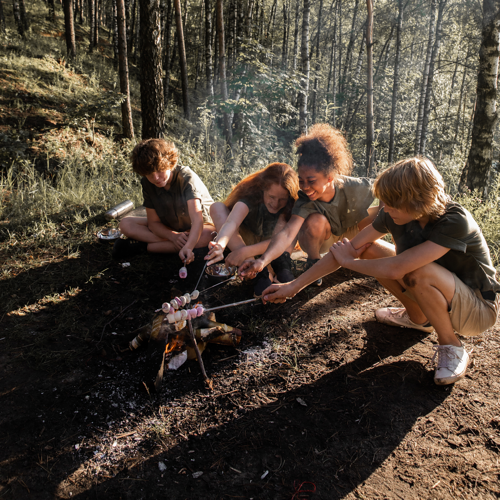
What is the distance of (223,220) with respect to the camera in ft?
9.83

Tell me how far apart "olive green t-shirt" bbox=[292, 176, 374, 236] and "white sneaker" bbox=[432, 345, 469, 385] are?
1.31 m

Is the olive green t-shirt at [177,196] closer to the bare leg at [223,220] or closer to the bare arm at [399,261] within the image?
the bare leg at [223,220]

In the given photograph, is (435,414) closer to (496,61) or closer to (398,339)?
(398,339)

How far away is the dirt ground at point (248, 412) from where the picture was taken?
1533 mm

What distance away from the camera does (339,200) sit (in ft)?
9.77

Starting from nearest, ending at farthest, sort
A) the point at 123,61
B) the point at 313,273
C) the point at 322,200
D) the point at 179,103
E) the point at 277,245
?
1. the point at 313,273
2. the point at 277,245
3. the point at 322,200
4. the point at 123,61
5. the point at 179,103

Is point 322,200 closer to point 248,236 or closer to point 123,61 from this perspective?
point 248,236

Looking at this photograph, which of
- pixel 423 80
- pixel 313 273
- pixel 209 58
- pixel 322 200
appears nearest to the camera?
pixel 313 273

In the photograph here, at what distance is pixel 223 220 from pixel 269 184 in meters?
0.49

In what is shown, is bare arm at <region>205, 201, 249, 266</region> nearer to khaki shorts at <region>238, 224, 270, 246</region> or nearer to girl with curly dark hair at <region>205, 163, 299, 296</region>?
girl with curly dark hair at <region>205, 163, 299, 296</region>

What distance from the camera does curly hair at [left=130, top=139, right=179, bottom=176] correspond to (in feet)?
9.17

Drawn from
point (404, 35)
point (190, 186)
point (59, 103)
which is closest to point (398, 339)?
point (190, 186)

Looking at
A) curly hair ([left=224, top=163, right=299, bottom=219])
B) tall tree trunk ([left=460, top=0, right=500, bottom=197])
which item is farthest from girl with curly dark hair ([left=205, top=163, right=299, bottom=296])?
tall tree trunk ([left=460, top=0, right=500, bottom=197])

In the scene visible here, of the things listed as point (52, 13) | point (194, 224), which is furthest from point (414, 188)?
point (52, 13)
